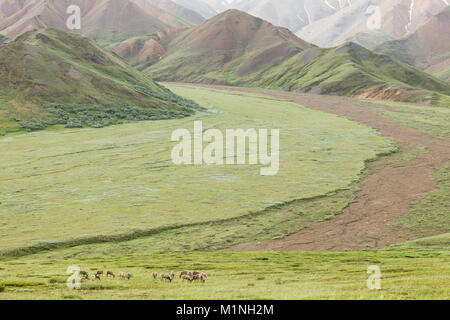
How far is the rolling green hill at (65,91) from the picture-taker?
95.1 metres

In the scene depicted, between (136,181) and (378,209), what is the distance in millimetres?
25639

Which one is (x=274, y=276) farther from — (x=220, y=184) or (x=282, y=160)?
(x=282, y=160)

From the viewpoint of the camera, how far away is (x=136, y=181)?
53.8 m

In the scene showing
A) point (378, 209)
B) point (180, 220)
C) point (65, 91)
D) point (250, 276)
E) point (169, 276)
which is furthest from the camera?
point (65, 91)

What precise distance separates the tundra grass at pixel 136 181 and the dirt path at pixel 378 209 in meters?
2.46

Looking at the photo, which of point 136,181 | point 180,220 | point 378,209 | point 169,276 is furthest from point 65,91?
point 169,276

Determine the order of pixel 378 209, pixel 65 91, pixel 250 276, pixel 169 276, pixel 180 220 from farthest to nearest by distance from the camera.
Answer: pixel 65 91 < pixel 378 209 < pixel 180 220 < pixel 250 276 < pixel 169 276

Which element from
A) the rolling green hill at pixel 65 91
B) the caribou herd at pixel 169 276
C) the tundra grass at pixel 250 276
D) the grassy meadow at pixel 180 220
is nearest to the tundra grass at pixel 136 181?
the grassy meadow at pixel 180 220

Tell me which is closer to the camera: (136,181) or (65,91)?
(136,181)

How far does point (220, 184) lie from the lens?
52.6 meters

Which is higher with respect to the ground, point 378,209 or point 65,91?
point 65,91

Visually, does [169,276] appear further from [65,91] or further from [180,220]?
[65,91]

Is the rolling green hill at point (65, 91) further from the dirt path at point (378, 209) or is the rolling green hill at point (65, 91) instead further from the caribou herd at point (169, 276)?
the caribou herd at point (169, 276)
